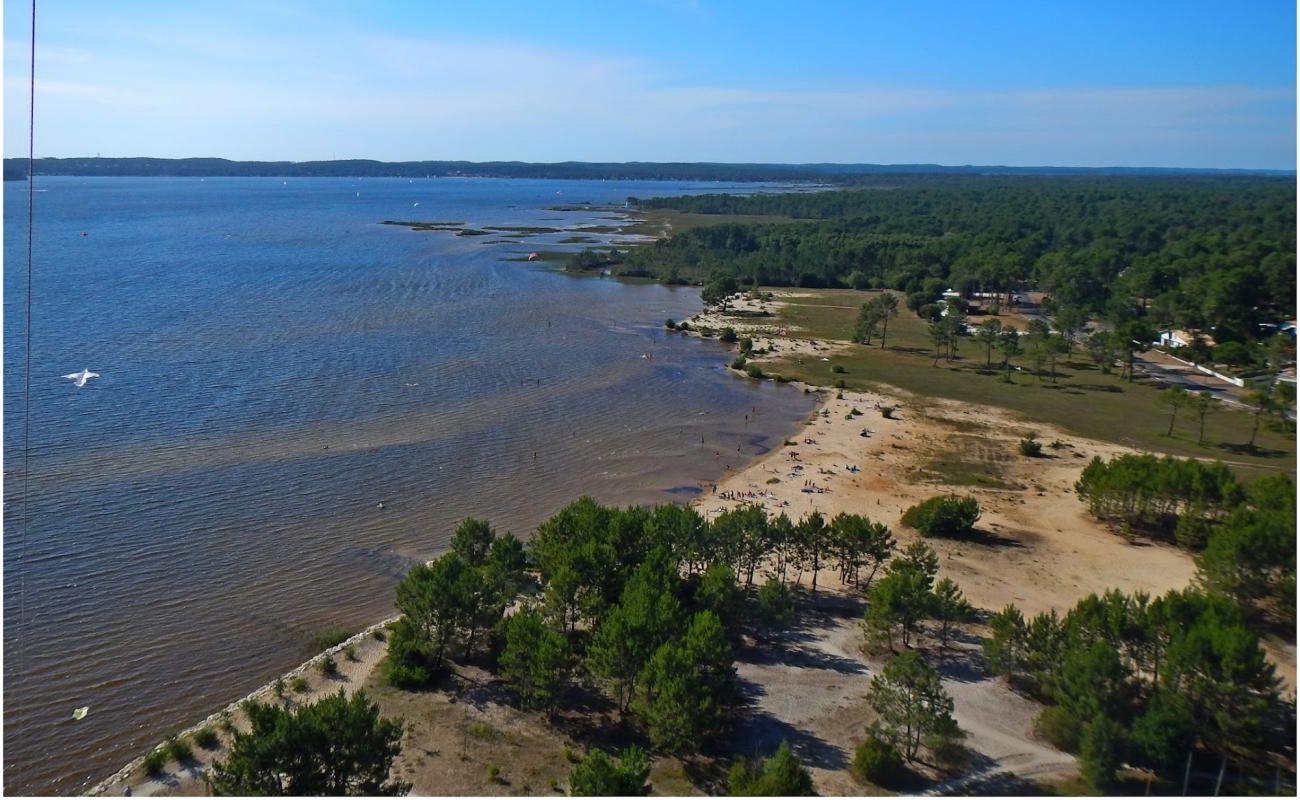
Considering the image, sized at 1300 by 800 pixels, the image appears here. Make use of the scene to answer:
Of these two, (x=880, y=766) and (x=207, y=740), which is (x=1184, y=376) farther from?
(x=207, y=740)

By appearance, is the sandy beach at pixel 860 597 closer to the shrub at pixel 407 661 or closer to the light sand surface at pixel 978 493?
the light sand surface at pixel 978 493

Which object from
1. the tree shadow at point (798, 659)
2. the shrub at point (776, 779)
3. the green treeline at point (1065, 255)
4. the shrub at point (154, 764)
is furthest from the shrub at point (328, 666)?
the green treeline at point (1065, 255)

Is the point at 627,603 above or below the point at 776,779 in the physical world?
above

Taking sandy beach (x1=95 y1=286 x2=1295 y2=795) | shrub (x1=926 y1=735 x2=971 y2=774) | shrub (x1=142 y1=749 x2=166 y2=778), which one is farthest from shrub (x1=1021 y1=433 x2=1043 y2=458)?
shrub (x1=142 y1=749 x2=166 y2=778)

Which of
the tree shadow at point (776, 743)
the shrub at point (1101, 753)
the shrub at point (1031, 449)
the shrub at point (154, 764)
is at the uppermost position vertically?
the shrub at point (1031, 449)

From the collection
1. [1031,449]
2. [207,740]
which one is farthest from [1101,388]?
[207,740]

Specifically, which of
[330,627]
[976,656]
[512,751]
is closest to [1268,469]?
[976,656]
